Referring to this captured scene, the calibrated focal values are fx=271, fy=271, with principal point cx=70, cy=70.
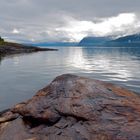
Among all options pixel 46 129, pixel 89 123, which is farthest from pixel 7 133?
pixel 89 123

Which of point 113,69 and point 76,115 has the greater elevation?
point 76,115

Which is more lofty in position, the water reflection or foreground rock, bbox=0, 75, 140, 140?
foreground rock, bbox=0, 75, 140, 140


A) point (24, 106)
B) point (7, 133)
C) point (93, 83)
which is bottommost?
point (7, 133)

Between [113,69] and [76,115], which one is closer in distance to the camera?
[76,115]

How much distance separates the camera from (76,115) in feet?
39.9

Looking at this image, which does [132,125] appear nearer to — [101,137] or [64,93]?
[101,137]

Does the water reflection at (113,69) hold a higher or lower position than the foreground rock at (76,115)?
lower

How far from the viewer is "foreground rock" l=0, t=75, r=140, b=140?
1116 centimetres

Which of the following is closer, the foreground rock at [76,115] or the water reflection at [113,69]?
the foreground rock at [76,115]

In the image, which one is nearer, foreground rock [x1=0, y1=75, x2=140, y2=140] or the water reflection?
foreground rock [x1=0, y1=75, x2=140, y2=140]

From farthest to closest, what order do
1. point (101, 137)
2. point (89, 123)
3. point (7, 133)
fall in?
1. point (7, 133)
2. point (89, 123)
3. point (101, 137)

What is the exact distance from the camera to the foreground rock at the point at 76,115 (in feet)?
36.6

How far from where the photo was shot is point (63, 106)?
12.9 meters

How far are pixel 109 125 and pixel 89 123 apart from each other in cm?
89
